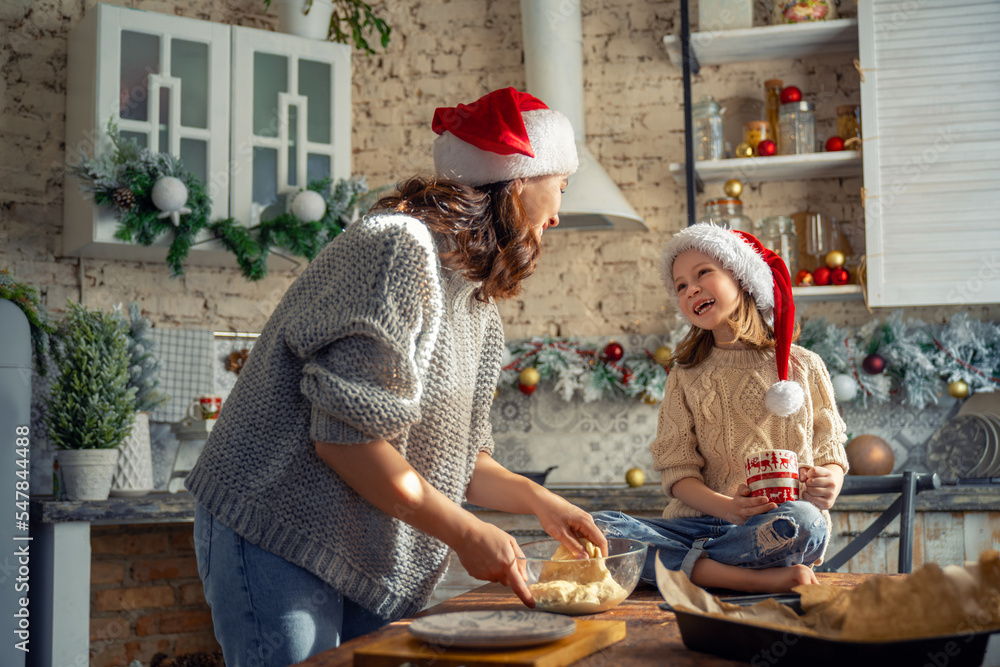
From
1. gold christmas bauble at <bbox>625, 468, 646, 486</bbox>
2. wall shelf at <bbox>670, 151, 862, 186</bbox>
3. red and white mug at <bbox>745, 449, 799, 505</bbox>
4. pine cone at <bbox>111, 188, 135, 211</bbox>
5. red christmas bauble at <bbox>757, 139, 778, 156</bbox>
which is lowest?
gold christmas bauble at <bbox>625, 468, 646, 486</bbox>

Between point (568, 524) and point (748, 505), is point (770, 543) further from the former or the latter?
point (568, 524)

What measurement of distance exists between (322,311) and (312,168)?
215cm

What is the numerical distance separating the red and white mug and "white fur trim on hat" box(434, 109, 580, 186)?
0.57 meters

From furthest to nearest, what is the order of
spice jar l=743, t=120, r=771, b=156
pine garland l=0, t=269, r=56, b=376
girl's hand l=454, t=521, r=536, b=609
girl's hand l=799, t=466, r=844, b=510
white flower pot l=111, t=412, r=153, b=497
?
1. spice jar l=743, t=120, r=771, b=156
2. white flower pot l=111, t=412, r=153, b=497
3. pine garland l=0, t=269, r=56, b=376
4. girl's hand l=799, t=466, r=844, b=510
5. girl's hand l=454, t=521, r=536, b=609

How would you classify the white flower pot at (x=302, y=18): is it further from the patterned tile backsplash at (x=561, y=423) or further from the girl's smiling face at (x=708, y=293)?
the girl's smiling face at (x=708, y=293)

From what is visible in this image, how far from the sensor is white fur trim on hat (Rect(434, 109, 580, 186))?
1.34m

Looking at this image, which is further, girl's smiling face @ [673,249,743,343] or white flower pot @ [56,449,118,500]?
white flower pot @ [56,449,118,500]

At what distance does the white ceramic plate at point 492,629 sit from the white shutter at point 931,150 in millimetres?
2343

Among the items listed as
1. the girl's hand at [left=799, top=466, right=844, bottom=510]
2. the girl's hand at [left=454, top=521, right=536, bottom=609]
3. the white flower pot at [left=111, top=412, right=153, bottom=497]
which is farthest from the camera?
the white flower pot at [left=111, top=412, right=153, bottom=497]

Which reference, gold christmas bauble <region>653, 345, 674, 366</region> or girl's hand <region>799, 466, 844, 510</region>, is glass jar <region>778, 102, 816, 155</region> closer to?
gold christmas bauble <region>653, 345, 674, 366</region>

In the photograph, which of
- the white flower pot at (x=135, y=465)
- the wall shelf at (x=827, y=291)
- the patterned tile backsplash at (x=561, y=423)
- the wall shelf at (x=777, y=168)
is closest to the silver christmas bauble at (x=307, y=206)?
the patterned tile backsplash at (x=561, y=423)

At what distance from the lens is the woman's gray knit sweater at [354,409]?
3.45 ft

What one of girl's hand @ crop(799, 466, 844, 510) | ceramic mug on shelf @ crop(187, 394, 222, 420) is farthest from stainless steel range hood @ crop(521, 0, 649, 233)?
girl's hand @ crop(799, 466, 844, 510)

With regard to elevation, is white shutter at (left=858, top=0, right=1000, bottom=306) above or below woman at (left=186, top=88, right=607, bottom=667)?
above
